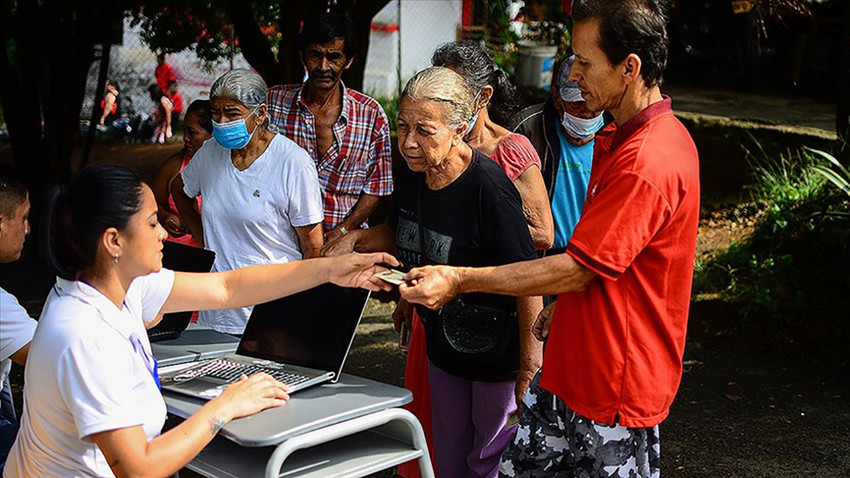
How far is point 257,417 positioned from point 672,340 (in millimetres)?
1162

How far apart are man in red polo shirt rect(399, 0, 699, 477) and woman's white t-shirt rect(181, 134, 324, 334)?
1.40 meters

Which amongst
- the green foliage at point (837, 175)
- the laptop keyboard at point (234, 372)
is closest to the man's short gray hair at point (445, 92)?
the laptop keyboard at point (234, 372)

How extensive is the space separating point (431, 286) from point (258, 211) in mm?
1480

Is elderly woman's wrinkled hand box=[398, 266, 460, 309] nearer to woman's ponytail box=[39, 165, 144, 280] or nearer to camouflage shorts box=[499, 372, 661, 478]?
camouflage shorts box=[499, 372, 661, 478]

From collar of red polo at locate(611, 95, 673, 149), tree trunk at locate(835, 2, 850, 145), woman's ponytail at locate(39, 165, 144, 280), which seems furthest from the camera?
tree trunk at locate(835, 2, 850, 145)

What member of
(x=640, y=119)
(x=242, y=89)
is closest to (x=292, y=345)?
(x=640, y=119)

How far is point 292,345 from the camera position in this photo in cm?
334

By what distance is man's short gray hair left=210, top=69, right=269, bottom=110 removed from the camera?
4316 mm

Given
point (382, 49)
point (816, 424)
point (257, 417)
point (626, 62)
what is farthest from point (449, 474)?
point (382, 49)

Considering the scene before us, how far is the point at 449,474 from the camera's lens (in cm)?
376

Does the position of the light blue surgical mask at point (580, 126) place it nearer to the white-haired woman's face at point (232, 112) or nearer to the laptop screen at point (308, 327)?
the white-haired woman's face at point (232, 112)

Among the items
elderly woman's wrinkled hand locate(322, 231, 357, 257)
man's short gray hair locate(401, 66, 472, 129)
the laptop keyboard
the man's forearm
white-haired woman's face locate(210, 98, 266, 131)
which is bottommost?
Result: the laptop keyboard

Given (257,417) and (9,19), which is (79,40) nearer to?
(9,19)

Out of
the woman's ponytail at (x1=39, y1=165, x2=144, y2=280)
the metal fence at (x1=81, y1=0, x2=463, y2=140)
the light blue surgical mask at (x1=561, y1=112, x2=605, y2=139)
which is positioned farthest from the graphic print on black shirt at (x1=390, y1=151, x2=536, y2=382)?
the metal fence at (x1=81, y1=0, x2=463, y2=140)
